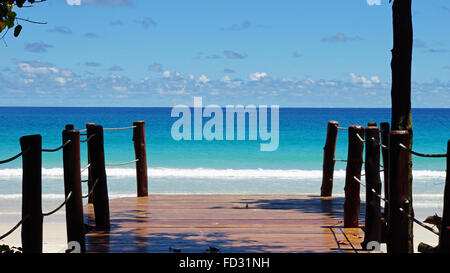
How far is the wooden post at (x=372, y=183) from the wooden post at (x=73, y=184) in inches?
121

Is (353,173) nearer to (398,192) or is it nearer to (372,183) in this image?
(372,183)

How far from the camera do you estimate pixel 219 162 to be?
34156 mm

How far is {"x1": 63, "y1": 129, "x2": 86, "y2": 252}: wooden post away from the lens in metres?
6.12

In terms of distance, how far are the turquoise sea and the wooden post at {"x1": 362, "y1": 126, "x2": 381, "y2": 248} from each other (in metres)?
→ 0.80

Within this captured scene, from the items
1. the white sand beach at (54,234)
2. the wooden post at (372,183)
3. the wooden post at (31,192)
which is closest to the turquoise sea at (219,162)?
the wooden post at (372,183)

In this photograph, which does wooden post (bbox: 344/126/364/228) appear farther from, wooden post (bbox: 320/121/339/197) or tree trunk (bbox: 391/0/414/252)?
wooden post (bbox: 320/121/339/197)

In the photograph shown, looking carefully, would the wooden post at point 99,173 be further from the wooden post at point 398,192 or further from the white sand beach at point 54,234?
the white sand beach at point 54,234

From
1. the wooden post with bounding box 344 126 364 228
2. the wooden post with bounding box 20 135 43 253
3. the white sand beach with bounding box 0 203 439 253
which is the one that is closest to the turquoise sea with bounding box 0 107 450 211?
the wooden post with bounding box 344 126 364 228

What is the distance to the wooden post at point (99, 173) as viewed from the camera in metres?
7.14

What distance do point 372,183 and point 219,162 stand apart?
1090 inches

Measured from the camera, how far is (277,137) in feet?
167

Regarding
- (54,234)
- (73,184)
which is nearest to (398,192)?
(73,184)
